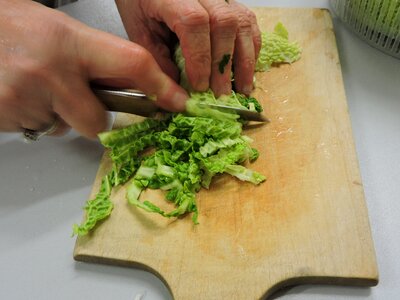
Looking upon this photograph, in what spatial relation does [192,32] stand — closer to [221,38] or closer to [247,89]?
[221,38]

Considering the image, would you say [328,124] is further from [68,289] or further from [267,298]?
[68,289]

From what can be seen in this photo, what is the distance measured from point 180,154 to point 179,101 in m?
0.24

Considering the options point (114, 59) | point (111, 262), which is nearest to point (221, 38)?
point (114, 59)

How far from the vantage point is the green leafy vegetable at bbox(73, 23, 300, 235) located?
1.80 meters

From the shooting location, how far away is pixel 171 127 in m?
1.95

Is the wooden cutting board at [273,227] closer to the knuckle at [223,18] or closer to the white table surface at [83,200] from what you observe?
the white table surface at [83,200]

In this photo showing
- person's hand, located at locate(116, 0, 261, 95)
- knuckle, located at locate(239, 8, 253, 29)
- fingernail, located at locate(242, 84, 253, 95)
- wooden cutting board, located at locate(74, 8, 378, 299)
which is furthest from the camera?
fingernail, located at locate(242, 84, 253, 95)

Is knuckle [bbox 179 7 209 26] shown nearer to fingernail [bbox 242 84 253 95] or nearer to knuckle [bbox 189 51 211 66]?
knuckle [bbox 189 51 211 66]

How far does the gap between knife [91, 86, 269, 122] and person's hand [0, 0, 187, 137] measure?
0.17 feet

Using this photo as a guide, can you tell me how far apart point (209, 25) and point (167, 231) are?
902mm

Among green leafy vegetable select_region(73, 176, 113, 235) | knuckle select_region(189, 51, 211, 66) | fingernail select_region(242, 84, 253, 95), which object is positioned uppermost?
knuckle select_region(189, 51, 211, 66)

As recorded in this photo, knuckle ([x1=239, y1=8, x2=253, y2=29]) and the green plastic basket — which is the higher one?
knuckle ([x1=239, y1=8, x2=253, y2=29])

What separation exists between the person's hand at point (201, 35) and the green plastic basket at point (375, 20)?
67cm

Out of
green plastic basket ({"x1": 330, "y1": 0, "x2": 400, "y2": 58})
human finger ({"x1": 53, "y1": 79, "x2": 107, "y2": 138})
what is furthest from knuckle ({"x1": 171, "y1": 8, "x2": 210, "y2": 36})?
green plastic basket ({"x1": 330, "y1": 0, "x2": 400, "y2": 58})
